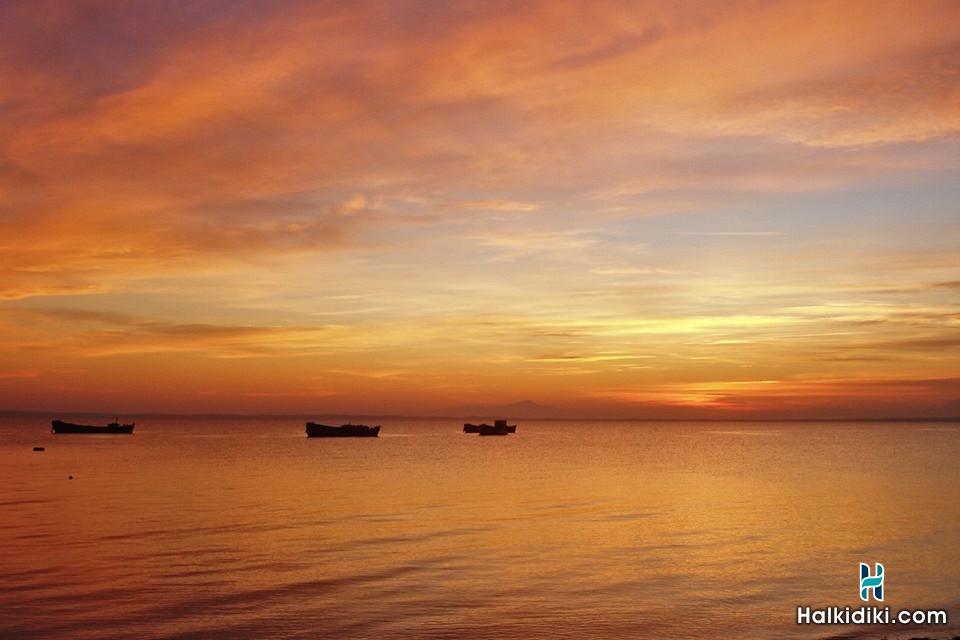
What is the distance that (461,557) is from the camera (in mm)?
34844

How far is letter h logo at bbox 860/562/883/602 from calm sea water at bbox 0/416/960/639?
0.42 meters

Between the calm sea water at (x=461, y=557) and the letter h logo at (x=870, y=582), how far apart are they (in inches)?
16.6

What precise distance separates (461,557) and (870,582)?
641 inches

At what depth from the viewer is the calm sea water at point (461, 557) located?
982 inches

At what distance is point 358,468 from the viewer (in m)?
94.2

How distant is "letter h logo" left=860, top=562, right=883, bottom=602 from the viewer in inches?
1137

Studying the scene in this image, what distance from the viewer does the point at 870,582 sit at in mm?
30812

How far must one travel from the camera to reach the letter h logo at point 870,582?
94.8 ft

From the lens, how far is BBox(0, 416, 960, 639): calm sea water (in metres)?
25.0

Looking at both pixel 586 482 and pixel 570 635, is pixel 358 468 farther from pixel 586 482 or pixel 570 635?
pixel 570 635

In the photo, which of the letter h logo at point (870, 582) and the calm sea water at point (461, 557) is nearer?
the calm sea water at point (461, 557)

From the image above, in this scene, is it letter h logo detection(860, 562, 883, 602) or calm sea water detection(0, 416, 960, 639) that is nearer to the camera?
calm sea water detection(0, 416, 960, 639)

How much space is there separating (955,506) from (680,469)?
136 feet

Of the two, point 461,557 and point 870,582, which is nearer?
point 870,582
